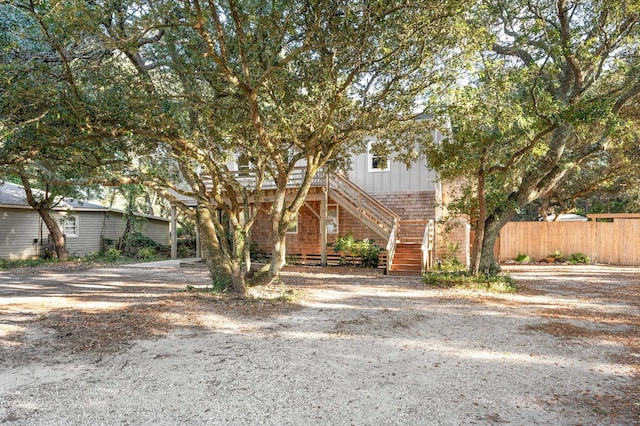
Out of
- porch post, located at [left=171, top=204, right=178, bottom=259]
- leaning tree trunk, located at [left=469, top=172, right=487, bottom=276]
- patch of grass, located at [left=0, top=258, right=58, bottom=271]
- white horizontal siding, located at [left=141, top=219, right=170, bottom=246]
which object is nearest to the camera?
leaning tree trunk, located at [left=469, top=172, right=487, bottom=276]

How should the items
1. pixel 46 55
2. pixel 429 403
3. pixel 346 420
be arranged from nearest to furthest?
pixel 346 420, pixel 429 403, pixel 46 55

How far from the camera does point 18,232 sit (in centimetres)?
1983

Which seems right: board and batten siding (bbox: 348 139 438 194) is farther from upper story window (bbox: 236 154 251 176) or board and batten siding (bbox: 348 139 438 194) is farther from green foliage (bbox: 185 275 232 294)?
green foliage (bbox: 185 275 232 294)

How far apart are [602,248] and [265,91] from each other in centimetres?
1658

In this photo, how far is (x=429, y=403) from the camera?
152 inches

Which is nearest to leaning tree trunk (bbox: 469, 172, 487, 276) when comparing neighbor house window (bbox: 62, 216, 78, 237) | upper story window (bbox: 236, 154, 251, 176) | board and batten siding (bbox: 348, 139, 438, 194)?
board and batten siding (bbox: 348, 139, 438, 194)

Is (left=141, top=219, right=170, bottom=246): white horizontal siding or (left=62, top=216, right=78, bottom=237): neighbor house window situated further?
(left=141, top=219, right=170, bottom=246): white horizontal siding

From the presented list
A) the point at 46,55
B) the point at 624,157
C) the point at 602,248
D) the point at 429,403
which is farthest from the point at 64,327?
the point at 602,248

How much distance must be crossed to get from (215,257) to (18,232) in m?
16.1

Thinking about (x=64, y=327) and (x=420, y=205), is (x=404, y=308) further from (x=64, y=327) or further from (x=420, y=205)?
(x=420, y=205)

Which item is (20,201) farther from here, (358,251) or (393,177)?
(393,177)

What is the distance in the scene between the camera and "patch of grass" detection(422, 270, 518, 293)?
1064cm

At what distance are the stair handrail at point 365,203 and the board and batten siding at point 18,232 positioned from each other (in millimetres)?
15391

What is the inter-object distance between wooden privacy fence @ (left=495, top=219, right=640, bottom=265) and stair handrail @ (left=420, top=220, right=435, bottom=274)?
5.22 m
